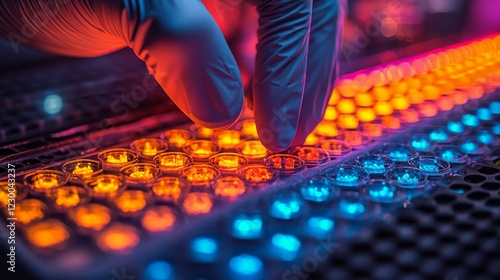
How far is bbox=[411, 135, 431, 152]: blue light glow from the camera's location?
121cm

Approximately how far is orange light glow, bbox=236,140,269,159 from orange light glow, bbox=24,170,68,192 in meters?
0.40

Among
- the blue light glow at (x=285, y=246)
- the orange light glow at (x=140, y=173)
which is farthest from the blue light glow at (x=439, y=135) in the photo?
the orange light glow at (x=140, y=173)

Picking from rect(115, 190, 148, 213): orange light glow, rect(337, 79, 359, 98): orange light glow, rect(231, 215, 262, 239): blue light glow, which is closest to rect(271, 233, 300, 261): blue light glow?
rect(231, 215, 262, 239): blue light glow

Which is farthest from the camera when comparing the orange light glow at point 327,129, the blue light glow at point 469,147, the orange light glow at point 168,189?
the orange light glow at point 327,129

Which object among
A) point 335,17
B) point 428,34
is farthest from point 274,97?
point 428,34

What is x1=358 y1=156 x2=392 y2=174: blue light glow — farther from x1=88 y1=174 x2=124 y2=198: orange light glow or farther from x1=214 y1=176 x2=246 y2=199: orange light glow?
x1=88 y1=174 x2=124 y2=198: orange light glow

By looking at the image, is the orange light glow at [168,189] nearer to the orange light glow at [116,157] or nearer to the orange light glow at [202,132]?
the orange light glow at [116,157]

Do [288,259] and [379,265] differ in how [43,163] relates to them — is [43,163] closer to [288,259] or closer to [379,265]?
[288,259]

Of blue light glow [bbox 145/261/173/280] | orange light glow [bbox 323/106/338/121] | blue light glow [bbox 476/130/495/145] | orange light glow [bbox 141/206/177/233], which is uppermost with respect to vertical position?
orange light glow [bbox 323/106/338/121]

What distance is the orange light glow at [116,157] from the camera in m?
1.07

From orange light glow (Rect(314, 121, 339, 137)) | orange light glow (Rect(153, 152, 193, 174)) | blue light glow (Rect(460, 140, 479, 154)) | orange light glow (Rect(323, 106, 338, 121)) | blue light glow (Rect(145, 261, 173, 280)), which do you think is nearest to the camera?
blue light glow (Rect(145, 261, 173, 280))

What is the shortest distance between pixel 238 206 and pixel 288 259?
0.17 m

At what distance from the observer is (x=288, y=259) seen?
2.57 feet

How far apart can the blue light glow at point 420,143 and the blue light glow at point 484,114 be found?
0.27 metres
